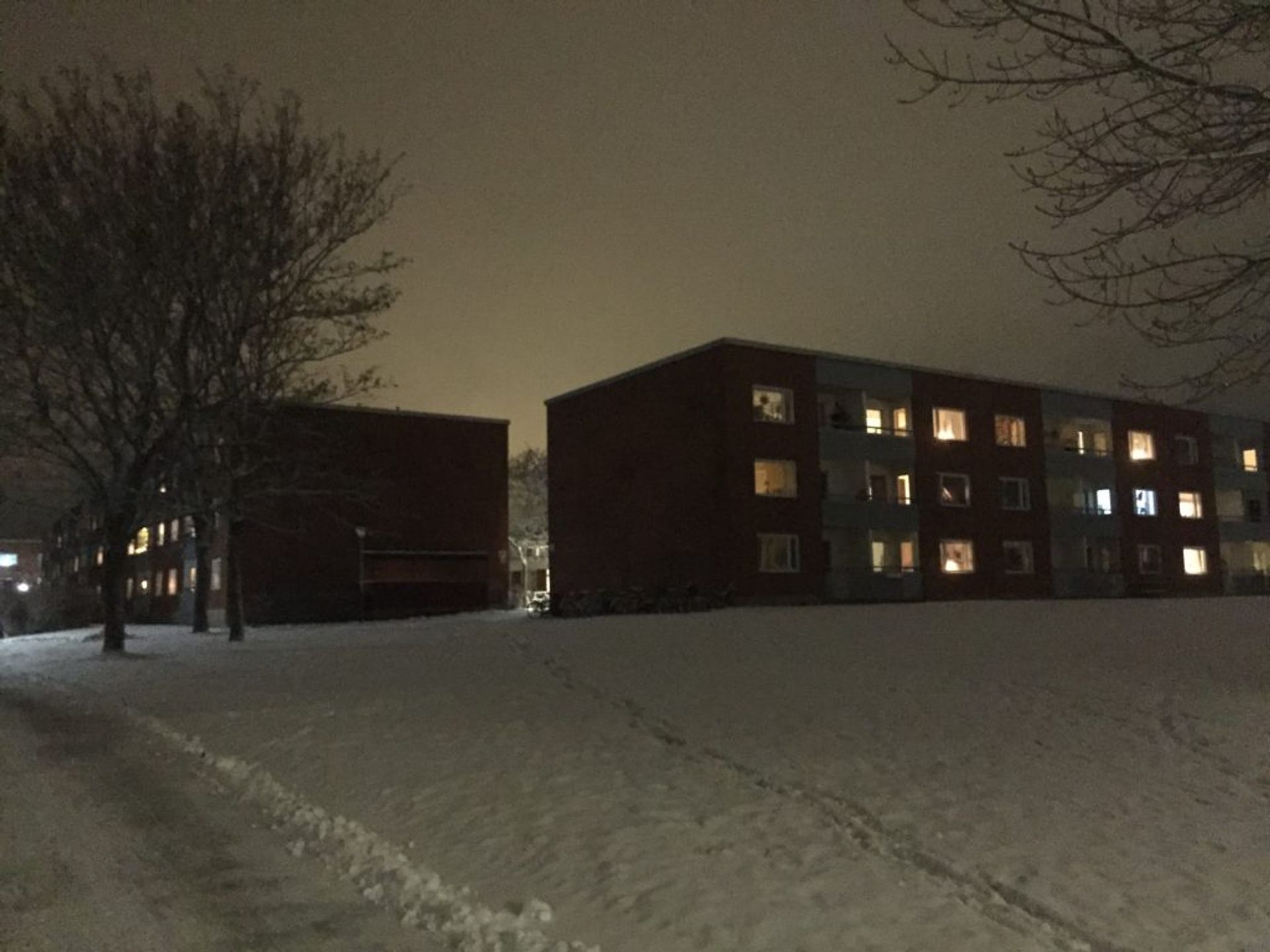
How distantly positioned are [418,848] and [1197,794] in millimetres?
6049

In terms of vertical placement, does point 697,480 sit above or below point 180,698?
above

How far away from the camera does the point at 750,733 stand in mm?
10984

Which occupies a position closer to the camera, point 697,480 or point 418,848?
point 418,848

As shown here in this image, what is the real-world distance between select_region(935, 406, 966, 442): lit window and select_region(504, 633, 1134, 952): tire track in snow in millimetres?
34032

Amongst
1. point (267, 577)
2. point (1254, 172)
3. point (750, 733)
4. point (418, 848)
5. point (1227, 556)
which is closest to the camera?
point (418, 848)

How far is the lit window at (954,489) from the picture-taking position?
42719mm

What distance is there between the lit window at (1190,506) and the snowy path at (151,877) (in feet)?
169

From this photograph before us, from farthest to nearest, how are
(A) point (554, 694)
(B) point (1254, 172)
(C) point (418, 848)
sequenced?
(A) point (554, 694) → (B) point (1254, 172) → (C) point (418, 848)

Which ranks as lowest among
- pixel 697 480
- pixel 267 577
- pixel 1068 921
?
pixel 1068 921

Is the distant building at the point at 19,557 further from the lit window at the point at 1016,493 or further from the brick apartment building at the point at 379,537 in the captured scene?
the lit window at the point at 1016,493

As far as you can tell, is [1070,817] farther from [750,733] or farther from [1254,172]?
[1254,172]

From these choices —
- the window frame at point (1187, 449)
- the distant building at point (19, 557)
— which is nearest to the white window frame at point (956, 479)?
the window frame at point (1187, 449)

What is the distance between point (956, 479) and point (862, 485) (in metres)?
4.99

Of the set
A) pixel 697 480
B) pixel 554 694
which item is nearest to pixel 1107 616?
pixel 697 480
